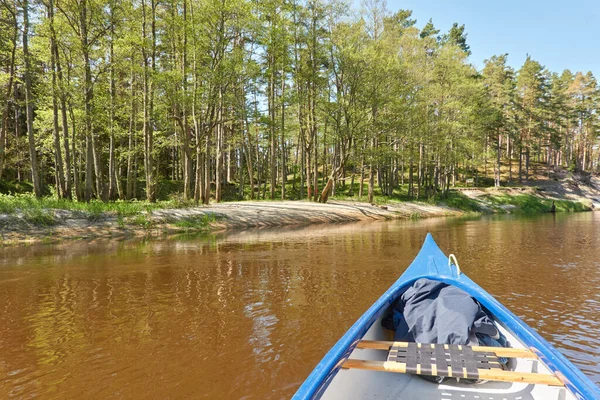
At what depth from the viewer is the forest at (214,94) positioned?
1658 centimetres

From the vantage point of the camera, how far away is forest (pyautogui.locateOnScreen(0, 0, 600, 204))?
16.6 m

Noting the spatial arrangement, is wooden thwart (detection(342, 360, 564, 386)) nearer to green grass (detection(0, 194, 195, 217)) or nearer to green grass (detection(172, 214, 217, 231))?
green grass (detection(172, 214, 217, 231))

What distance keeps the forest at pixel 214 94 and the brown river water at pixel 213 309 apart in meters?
8.97

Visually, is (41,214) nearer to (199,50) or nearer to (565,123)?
(199,50)

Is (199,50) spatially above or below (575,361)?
above

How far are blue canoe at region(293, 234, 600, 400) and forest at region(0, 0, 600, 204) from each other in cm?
1688

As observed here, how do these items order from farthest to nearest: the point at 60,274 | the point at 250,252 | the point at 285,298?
the point at 250,252
the point at 60,274
the point at 285,298

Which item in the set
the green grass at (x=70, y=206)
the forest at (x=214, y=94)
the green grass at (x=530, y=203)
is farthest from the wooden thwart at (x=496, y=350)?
the green grass at (x=530, y=203)

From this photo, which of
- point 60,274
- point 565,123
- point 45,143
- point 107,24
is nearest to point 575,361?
point 60,274

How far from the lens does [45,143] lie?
22.9 metres

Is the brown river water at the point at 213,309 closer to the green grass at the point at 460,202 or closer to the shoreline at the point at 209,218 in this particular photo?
the shoreline at the point at 209,218

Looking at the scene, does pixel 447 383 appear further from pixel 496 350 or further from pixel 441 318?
pixel 441 318

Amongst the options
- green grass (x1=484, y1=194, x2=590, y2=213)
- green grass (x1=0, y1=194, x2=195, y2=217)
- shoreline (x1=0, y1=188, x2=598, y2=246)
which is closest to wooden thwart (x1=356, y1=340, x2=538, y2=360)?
shoreline (x1=0, y1=188, x2=598, y2=246)

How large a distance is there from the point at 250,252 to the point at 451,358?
915 cm
